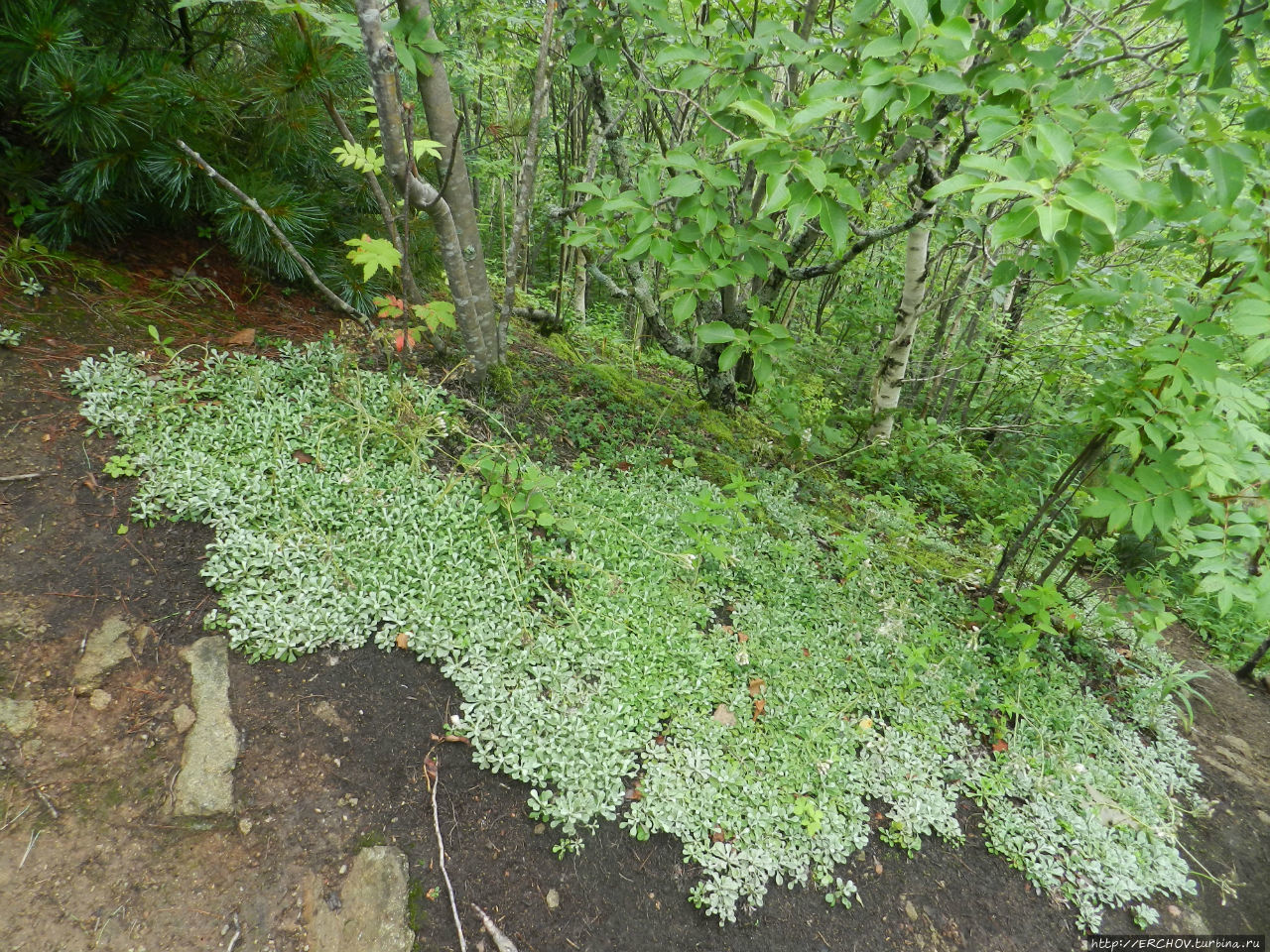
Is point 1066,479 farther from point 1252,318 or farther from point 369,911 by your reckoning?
point 369,911

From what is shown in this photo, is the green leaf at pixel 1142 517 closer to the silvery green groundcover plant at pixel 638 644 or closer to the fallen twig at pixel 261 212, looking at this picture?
the silvery green groundcover plant at pixel 638 644

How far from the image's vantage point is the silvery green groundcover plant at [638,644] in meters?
2.62

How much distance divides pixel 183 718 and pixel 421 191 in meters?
2.80

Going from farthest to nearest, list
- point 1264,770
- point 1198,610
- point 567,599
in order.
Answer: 1. point 1198,610
2. point 1264,770
3. point 567,599

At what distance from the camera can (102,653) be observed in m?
2.34

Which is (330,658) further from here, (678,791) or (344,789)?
(678,791)

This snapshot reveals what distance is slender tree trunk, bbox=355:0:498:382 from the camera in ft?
8.50

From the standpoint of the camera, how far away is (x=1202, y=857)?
3213mm

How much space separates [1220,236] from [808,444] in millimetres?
3019

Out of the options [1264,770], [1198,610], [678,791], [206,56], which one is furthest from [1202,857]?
[206,56]

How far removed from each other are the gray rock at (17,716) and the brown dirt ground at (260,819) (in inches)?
A: 1.2

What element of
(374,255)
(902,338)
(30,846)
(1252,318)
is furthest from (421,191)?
(902,338)

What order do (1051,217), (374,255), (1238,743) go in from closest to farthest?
(1051,217) < (374,255) < (1238,743)

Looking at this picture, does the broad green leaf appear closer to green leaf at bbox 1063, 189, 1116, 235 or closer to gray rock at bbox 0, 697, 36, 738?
green leaf at bbox 1063, 189, 1116, 235
